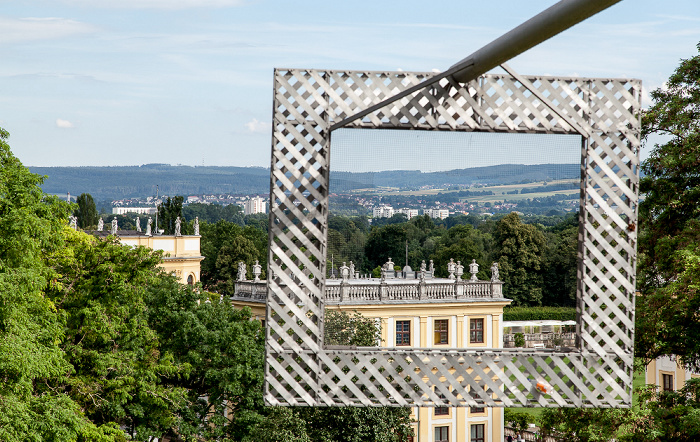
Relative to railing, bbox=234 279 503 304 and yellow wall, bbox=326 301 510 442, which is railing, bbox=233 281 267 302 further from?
railing, bbox=234 279 503 304

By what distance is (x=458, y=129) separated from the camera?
21.6ft

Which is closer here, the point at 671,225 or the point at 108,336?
the point at 671,225

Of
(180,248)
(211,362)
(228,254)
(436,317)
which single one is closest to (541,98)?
(436,317)

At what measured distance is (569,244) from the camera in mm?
7184

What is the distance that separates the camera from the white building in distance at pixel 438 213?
847 cm

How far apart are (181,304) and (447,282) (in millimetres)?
7861

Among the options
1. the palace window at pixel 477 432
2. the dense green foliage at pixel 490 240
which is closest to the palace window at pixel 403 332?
the palace window at pixel 477 432

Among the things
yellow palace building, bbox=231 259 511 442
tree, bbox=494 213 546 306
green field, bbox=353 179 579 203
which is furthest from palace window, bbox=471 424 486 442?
green field, bbox=353 179 579 203

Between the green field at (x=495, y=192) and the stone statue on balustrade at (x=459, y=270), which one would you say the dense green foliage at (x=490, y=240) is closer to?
the green field at (x=495, y=192)

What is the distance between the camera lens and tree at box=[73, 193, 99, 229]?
93.0m

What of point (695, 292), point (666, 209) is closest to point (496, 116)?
point (695, 292)

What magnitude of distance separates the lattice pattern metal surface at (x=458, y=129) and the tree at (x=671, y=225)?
6.91 m

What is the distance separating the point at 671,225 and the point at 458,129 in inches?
365

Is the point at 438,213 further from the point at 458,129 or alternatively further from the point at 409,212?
the point at 458,129
